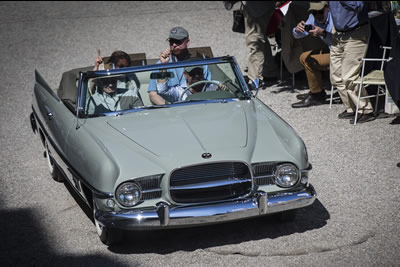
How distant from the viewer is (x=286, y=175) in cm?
522

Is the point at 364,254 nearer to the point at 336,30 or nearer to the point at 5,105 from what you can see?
the point at 336,30

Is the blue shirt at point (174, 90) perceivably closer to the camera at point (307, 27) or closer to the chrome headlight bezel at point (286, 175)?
the chrome headlight bezel at point (286, 175)

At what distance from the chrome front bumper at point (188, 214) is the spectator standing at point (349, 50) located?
11.4ft

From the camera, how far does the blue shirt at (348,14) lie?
302 inches

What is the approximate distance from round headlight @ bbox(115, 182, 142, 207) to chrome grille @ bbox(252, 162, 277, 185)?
3.16 ft

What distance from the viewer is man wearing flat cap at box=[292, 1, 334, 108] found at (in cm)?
839

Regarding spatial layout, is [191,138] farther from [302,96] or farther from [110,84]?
[302,96]

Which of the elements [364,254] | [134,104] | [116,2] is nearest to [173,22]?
[116,2]

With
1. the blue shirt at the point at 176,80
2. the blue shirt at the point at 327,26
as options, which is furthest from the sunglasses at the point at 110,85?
the blue shirt at the point at 327,26

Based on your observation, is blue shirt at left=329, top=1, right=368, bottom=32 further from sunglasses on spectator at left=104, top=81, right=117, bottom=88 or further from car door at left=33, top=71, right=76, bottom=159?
car door at left=33, top=71, right=76, bottom=159

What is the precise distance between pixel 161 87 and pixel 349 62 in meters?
2.86

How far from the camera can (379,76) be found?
26.1 feet

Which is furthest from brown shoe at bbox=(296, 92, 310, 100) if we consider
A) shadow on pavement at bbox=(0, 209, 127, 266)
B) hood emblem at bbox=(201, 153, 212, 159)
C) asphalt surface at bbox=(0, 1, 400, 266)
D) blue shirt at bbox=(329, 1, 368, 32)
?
Result: shadow on pavement at bbox=(0, 209, 127, 266)

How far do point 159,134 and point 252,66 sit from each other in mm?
4490
